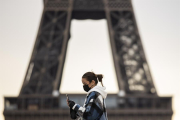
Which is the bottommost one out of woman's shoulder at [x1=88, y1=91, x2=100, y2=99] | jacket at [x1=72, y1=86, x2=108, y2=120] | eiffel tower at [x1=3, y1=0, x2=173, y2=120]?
jacket at [x1=72, y1=86, x2=108, y2=120]

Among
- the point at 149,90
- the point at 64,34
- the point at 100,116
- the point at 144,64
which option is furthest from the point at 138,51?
the point at 100,116

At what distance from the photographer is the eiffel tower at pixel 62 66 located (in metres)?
33.6

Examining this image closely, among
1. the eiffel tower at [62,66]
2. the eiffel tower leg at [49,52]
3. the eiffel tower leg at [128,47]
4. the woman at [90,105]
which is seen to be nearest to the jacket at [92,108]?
the woman at [90,105]

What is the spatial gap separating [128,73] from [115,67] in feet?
12.9

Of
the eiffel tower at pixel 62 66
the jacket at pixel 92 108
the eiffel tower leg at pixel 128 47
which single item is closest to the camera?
the jacket at pixel 92 108

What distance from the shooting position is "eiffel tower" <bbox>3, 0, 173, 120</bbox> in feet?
110

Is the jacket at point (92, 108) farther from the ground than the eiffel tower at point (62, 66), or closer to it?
closer to it

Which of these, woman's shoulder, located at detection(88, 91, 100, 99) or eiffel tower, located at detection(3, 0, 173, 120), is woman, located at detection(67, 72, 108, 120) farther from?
eiffel tower, located at detection(3, 0, 173, 120)

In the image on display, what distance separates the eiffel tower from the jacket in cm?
2781

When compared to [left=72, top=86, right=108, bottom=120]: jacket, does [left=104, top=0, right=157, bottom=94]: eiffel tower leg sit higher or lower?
higher

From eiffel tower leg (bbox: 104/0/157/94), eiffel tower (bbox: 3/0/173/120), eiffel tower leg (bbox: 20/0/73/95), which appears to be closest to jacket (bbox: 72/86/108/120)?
eiffel tower (bbox: 3/0/173/120)

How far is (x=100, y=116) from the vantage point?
5266 millimetres

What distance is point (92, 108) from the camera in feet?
17.0

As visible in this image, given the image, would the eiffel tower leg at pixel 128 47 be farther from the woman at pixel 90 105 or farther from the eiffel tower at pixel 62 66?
the woman at pixel 90 105
